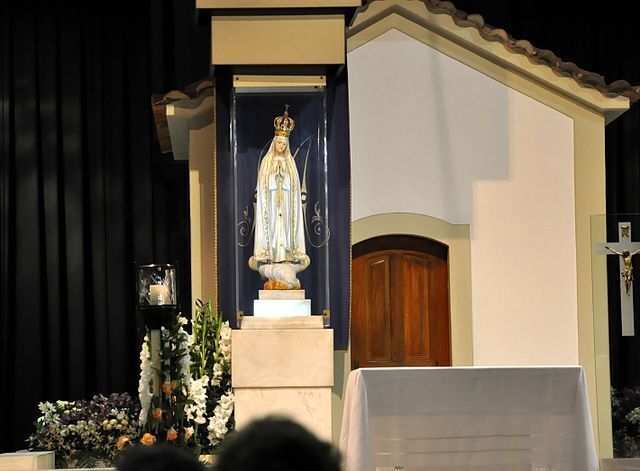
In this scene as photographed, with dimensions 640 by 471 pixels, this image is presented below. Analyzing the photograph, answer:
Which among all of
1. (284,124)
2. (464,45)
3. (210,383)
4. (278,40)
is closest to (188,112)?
(284,124)

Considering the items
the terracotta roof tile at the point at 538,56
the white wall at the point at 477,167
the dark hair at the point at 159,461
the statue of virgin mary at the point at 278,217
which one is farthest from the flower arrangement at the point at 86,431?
the dark hair at the point at 159,461

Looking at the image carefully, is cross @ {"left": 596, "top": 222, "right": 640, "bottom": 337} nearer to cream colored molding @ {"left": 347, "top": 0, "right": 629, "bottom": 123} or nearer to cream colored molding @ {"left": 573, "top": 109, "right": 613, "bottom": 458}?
cream colored molding @ {"left": 573, "top": 109, "right": 613, "bottom": 458}

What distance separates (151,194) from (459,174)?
360 cm

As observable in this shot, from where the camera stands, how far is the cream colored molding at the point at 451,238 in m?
8.15

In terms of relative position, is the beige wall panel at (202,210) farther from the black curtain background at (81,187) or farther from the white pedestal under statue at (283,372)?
the black curtain background at (81,187)

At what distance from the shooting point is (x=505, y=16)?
11.1 meters

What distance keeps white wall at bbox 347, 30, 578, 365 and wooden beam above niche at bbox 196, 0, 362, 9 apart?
1.68 meters

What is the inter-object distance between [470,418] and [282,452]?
3.84m

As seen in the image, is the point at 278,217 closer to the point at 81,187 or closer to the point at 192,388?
the point at 192,388

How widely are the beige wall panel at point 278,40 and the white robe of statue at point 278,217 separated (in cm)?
57

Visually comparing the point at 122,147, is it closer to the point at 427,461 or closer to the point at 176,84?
the point at 176,84

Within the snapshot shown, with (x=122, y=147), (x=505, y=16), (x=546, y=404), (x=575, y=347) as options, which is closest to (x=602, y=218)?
(x=575, y=347)

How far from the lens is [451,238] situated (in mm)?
8195

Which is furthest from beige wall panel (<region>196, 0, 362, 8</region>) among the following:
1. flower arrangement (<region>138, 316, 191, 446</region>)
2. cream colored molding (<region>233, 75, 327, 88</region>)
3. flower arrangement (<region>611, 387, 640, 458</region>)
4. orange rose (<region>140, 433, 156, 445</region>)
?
flower arrangement (<region>611, 387, 640, 458</region>)
